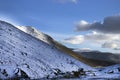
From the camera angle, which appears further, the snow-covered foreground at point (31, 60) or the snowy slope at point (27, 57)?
the snowy slope at point (27, 57)

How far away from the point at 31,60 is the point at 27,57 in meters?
1.14

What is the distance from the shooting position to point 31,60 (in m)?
56.6

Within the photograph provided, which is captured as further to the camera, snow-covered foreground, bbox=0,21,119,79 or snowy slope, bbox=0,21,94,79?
snowy slope, bbox=0,21,94,79

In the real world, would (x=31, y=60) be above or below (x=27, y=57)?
below

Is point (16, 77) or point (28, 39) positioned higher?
point (28, 39)

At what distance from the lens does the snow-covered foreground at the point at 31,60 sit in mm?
49825

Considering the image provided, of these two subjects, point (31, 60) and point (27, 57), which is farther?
point (27, 57)

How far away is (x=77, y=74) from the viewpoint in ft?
197

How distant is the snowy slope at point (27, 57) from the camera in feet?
164

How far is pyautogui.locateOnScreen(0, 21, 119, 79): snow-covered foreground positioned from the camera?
163 ft

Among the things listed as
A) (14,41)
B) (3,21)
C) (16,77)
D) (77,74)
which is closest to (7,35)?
(14,41)

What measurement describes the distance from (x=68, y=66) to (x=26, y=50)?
25.9ft

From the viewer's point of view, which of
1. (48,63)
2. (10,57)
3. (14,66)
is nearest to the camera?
(14,66)

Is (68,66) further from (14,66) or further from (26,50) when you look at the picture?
(14,66)
